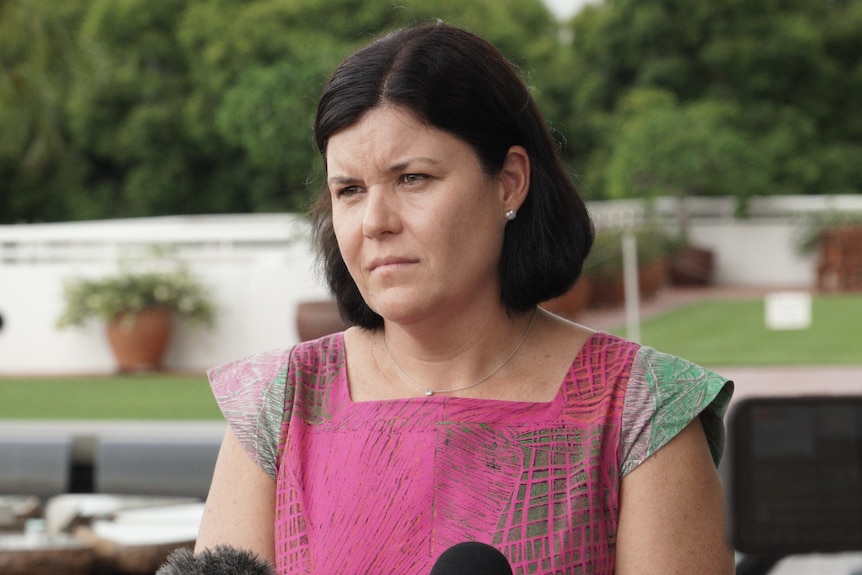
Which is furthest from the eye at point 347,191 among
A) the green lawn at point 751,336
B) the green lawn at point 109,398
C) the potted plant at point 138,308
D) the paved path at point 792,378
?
the potted plant at point 138,308

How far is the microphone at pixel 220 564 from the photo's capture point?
37.9 inches

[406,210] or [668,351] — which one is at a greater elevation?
[406,210]

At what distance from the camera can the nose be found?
4.30 ft

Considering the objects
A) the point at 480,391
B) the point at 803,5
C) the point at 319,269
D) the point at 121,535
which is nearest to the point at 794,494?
the point at 480,391

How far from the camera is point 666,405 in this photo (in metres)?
1.37

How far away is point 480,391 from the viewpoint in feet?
4.71

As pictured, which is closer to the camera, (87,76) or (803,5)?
(87,76)

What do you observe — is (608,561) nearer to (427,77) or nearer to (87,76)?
(427,77)

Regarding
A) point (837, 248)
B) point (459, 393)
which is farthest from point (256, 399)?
point (837, 248)

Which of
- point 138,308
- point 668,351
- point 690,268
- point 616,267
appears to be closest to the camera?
point 138,308

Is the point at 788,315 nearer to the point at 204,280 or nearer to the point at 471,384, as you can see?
the point at 204,280

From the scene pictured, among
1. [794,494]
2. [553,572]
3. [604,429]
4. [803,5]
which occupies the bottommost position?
[553,572]

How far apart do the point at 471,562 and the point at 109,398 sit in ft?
30.2

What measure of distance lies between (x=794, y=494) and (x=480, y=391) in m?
0.70
